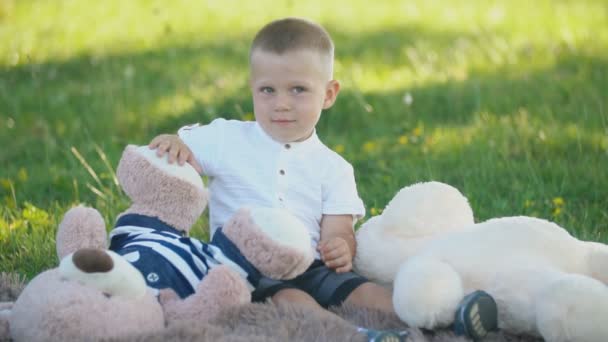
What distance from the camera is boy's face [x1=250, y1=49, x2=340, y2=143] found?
2904 mm

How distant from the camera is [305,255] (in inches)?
95.3

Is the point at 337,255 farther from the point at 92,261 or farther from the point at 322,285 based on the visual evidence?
the point at 92,261

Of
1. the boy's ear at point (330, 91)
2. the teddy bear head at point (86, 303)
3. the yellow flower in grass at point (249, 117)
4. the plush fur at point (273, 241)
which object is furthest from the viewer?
the yellow flower in grass at point (249, 117)

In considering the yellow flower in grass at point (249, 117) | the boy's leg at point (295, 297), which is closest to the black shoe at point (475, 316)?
the boy's leg at point (295, 297)

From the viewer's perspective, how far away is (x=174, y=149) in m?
2.81

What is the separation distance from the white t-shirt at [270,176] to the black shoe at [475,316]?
77 cm

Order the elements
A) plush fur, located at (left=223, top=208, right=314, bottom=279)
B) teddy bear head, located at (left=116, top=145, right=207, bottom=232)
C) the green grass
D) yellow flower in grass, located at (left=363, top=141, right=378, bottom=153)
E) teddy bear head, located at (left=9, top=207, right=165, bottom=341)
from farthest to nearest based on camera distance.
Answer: yellow flower in grass, located at (left=363, top=141, right=378, bottom=153) < the green grass < teddy bear head, located at (left=116, top=145, right=207, bottom=232) < plush fur, located at (left=223, top=208, right=314, bottom=279) < teddy bear head, located at (left=9, top=207, right=165, bottom=341)

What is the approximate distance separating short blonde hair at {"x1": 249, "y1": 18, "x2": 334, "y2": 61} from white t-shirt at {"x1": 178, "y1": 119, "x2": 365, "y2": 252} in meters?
0.30

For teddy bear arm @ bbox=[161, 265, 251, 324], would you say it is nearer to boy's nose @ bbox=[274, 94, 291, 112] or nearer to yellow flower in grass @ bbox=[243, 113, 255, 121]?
boy's nose @ bbox=[274, 94, 291, 112]

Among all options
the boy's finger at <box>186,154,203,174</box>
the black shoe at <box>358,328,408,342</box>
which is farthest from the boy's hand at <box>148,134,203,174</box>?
the black shoe at <box>358,328,408,342</box>

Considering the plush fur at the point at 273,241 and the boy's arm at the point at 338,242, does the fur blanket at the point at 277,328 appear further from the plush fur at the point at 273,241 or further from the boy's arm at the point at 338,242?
the boy's arm at the point at 338,242

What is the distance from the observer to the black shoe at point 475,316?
222cm

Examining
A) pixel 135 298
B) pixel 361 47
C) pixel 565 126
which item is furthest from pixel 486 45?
pixel 135 298

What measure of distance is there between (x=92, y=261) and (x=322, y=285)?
32.1 inches
